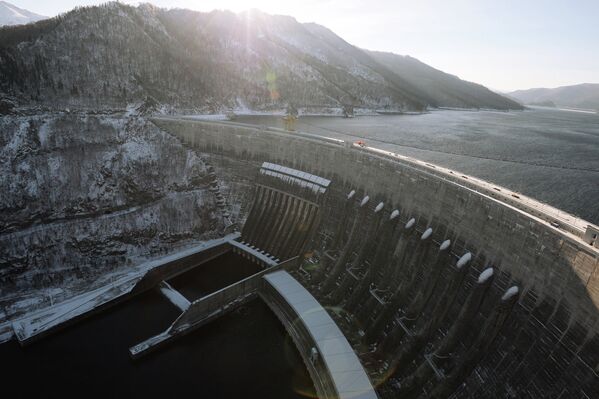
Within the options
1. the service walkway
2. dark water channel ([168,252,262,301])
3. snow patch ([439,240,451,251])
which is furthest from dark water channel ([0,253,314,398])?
snow patch ([439,240,451,251])

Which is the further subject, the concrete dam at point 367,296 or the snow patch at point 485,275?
the snow patch at point 485,275

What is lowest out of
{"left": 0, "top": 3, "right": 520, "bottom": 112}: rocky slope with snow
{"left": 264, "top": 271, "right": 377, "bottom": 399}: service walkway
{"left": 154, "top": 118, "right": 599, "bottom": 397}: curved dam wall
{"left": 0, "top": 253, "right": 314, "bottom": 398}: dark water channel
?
{"left": 0, "top": 253, "right": 314, "bottom": 398}: dark water channel

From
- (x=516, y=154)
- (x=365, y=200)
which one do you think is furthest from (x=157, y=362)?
(x=516, y=154)

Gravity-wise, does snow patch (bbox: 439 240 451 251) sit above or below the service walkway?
above

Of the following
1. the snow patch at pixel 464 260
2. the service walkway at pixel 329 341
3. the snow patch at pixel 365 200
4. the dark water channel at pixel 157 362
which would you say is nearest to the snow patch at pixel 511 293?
the snow patch at pixel 464 260

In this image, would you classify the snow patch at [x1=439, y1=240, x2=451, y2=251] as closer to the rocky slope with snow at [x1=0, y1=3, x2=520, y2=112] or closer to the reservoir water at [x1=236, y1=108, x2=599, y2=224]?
the reservoir water at [x1=236, y1=108, x2=599, y2=224]

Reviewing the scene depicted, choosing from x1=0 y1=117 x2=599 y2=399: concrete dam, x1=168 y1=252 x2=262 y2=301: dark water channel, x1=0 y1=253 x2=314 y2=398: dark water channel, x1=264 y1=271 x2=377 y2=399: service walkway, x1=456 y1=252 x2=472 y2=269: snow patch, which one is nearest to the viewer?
x1=0 y1=117 x2=599 y2=399: concrete dam

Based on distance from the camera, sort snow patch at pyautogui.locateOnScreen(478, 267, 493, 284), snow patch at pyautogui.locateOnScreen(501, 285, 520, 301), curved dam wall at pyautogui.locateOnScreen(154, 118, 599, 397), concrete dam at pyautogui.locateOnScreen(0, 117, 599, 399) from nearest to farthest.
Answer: curved dam wall at pyautogui.locateOnScreen(154, 118, 599, 397) → concrete dam at pyautogui.locateOnScreen(0, 117, 599, 399) → snow patch at pyautogui.locateOnScreen(501, 285, 520, 301) → snow patch at pyautogui.locateOnScreen(478, 267, 493, 284)

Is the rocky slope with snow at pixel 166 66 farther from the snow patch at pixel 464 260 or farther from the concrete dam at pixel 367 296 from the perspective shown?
the snow patch at pixel 464 260
